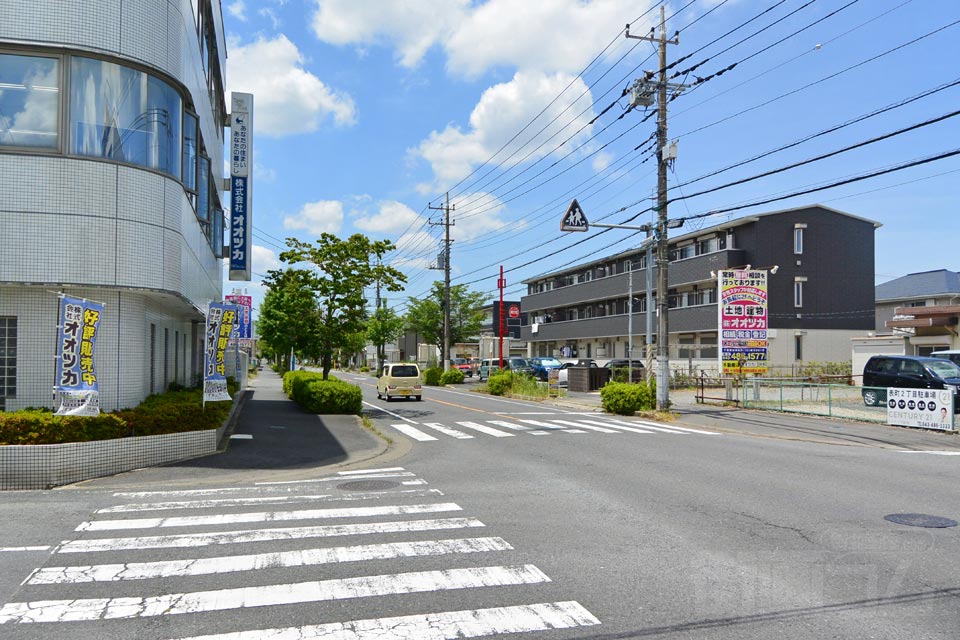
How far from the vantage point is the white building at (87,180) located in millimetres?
10758

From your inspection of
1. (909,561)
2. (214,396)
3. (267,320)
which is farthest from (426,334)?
(909,561)

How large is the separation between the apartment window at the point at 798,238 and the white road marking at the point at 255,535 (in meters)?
39.1

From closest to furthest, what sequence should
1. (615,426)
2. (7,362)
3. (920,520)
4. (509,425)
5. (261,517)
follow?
(920,520), (261,517), (7,362), (615,426), (509,425)

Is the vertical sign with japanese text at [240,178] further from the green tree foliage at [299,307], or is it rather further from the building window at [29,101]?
the building window at [29,101]

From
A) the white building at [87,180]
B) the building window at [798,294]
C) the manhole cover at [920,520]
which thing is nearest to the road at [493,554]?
the manhole cover at [920,520]

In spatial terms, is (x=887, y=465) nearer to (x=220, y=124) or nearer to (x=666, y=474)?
(x=666, y=474)

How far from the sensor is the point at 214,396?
1340cm

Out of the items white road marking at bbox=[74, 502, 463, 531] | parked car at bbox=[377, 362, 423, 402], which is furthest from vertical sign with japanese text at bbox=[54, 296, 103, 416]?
parked car at bbox=[377, 362, 423, 402]

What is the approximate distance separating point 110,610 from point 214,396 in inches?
344

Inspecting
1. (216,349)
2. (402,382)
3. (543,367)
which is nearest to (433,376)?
(543,367)

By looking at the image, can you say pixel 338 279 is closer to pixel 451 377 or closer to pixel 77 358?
pixel 77 358

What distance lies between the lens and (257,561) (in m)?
6.25

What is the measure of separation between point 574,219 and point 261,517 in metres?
15.6

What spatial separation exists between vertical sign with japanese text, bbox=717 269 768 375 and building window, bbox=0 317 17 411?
20871 millimetres
